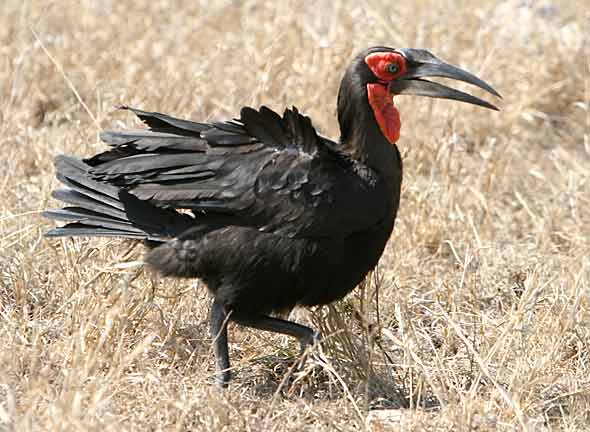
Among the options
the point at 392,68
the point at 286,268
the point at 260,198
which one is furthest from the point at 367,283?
the point at 392,68

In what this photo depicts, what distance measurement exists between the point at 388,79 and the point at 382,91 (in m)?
0.05

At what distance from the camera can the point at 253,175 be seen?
394cm

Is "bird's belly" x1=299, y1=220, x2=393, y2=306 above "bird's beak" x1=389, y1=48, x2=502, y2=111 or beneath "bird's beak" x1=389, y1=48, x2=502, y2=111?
beneath

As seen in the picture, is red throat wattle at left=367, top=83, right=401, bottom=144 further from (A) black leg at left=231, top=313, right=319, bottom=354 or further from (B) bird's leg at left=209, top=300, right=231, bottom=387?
(B) bird's leg at left=209, top=300, right=231, bottom=387

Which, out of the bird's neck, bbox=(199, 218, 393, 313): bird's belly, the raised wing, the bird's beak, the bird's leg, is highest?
the bird's beak

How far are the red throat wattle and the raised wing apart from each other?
0.19 meters

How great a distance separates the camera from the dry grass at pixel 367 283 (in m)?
3.75

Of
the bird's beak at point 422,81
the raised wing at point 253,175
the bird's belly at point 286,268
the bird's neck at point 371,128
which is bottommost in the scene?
the bird's belly at point 286,268

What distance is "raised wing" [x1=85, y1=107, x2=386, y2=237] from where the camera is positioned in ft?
12.9

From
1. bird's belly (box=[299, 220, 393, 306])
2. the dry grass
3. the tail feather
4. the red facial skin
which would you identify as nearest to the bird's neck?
the red facial skin

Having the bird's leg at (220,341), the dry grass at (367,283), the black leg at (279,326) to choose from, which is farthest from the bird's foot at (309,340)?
the bird's leg at (220,341)

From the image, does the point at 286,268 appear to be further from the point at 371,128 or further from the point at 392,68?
the point at 392,68

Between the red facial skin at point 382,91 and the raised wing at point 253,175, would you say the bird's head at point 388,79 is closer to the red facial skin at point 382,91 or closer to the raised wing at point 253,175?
the red facial skin at point 382,91

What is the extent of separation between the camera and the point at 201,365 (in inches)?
166
